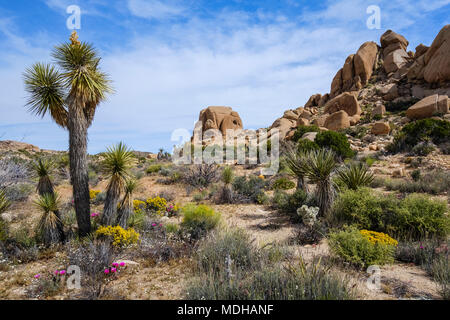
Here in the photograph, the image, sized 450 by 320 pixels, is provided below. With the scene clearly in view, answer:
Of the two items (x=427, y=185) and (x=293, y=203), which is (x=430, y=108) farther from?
(x=293, y=203)

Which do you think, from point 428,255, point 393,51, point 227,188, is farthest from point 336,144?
point 393,51

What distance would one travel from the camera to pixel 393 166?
15711mm

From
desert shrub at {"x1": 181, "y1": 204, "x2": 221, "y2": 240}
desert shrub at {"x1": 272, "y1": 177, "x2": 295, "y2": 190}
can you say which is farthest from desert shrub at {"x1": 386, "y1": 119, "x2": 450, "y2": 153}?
desert shrub at {"x1": 181, "y1": 204, "x2": 221, "y2": 240}

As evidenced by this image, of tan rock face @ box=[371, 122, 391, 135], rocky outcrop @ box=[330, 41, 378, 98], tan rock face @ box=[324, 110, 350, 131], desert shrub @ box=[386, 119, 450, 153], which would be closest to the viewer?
desert shrub @ box=[386, 119, 450, 153]

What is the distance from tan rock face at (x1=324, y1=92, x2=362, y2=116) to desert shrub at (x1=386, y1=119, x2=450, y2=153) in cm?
1749

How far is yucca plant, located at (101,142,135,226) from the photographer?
6.33 m

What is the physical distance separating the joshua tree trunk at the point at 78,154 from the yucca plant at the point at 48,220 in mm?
522

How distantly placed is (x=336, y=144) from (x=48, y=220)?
747 inches

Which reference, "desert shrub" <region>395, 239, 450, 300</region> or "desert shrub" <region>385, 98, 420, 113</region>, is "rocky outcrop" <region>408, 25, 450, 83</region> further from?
"desert shrub" <region>395, 239, 450, 300</region>

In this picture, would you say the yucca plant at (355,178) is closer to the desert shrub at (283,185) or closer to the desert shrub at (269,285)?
the desert shrub at (283,185)

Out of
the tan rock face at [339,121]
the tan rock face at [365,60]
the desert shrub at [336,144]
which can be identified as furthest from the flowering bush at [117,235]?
the tan rock face at [365,60]

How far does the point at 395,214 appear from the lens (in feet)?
21.0

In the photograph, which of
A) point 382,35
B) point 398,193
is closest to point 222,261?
point 398,193
